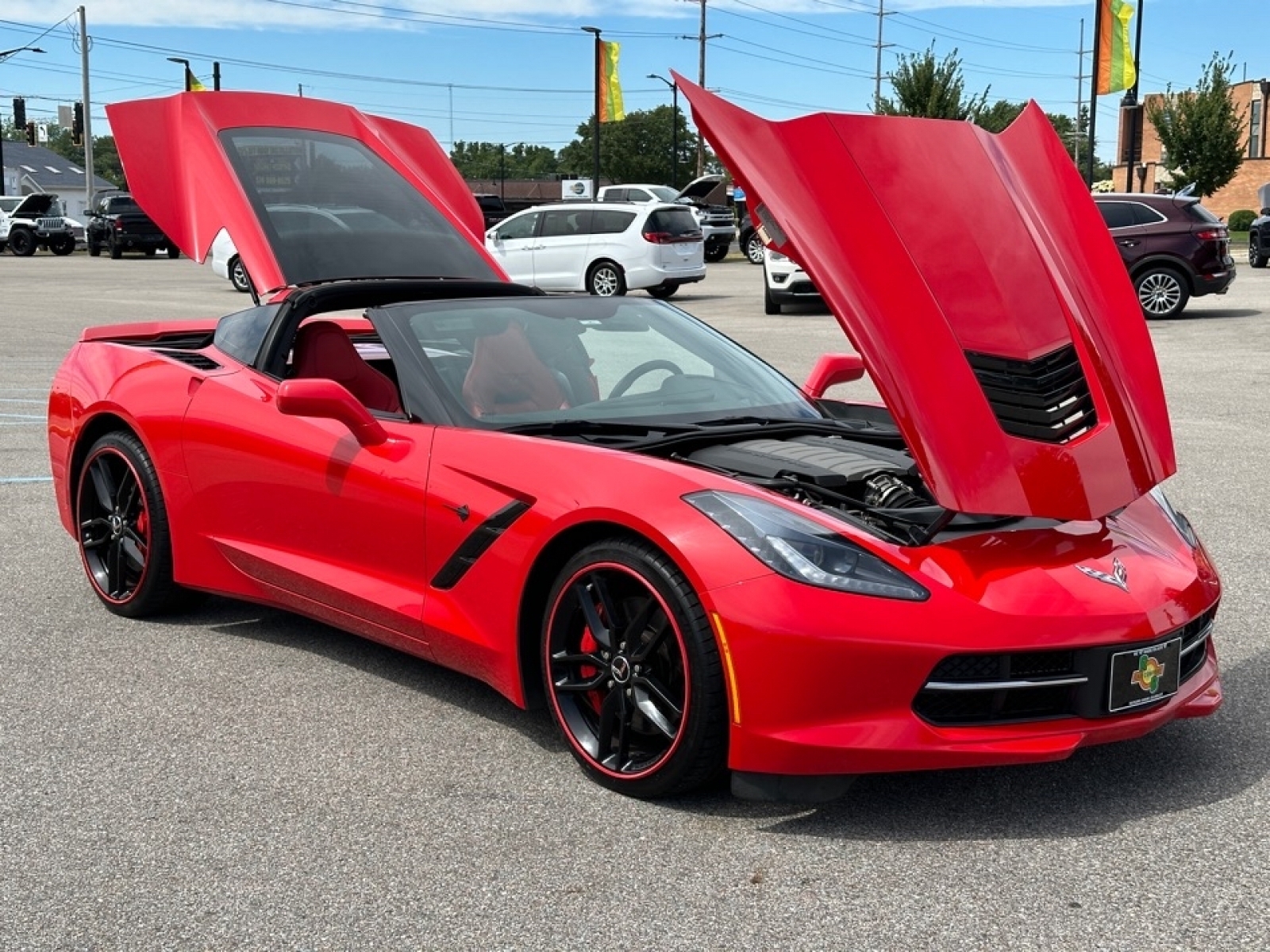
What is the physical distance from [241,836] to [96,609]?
2.46 meters

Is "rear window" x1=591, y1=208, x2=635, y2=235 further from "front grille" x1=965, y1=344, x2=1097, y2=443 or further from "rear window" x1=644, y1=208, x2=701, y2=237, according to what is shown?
"front grille" x1=965, y1=344, x2=1097, y2=443

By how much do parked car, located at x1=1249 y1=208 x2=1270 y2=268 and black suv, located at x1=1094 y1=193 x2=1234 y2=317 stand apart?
10.4 meters

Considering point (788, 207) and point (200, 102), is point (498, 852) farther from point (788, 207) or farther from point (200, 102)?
point (200, 102)

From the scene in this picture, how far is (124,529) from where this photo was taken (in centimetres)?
560

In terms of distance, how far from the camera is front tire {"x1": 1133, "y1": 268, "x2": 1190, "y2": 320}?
64.2 feet

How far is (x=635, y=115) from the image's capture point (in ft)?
467

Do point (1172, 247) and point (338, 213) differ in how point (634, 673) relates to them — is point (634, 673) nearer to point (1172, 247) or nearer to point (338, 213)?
point (338, 213)

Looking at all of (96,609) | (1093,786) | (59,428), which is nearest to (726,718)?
(1093,786)

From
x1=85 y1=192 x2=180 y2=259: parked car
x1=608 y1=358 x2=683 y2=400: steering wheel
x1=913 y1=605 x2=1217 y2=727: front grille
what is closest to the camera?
x1=913 y1=605 x2=1217 y2=727: front grille

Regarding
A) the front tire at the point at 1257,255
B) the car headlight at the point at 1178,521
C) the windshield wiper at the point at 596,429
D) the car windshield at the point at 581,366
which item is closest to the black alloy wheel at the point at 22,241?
the front tire at the point at 1257,255

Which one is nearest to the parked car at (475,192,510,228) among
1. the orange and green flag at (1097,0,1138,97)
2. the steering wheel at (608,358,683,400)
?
the orange and green flag at (1097,0,1138,97)

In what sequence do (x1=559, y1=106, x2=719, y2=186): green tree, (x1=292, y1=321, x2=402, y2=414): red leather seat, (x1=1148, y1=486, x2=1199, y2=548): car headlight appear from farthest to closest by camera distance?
(x1=559, y1=106, x2=719, y2=186): green tree, (x1=292, y1=321, x2=402, y2=414): red leather seat, (x1=1148, y1=486, x2=1199, y2=548): car headlight

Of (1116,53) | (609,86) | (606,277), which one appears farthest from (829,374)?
(609,86)

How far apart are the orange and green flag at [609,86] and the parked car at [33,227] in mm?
17251
